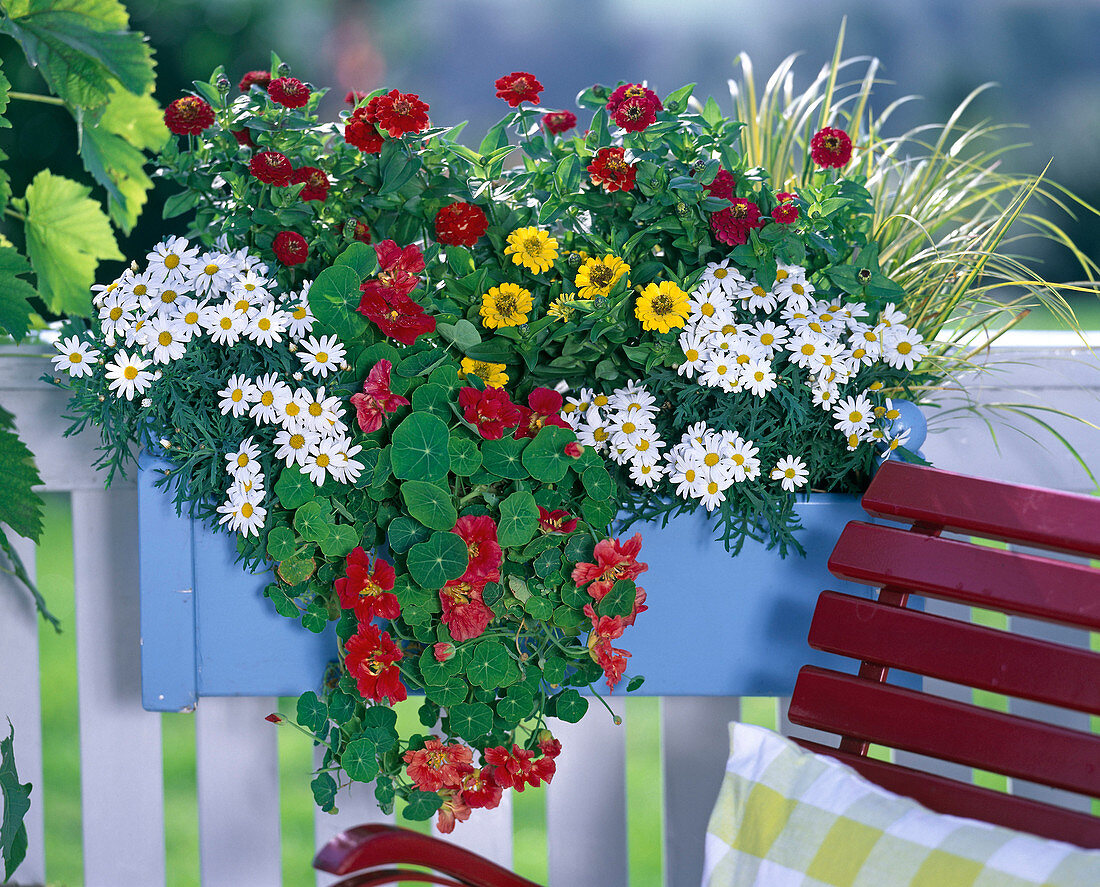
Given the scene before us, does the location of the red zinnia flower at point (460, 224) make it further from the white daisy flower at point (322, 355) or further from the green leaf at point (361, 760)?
the green leaf at point (361, 760)

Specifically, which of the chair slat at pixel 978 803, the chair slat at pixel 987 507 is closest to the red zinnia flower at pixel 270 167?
the chair slat at pixel 987 507

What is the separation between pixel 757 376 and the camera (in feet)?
3.62

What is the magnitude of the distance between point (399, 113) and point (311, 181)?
138 mm

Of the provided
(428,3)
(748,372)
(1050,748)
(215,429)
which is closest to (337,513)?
(215,429)

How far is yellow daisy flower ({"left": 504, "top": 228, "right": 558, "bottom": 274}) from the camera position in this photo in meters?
1.09

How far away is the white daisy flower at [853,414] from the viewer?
113 cm

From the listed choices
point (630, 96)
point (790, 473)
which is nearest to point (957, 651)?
point (790, 473)

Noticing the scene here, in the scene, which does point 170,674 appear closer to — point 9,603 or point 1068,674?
point 9,603

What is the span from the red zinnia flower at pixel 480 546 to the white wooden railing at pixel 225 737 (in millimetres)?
462

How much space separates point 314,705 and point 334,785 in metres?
0.10

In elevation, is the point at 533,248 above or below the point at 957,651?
above

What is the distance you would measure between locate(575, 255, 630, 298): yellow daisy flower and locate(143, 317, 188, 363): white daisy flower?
464mm

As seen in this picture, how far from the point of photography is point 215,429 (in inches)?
43.5

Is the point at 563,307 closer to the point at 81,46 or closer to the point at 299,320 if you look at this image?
the point at 299,320
